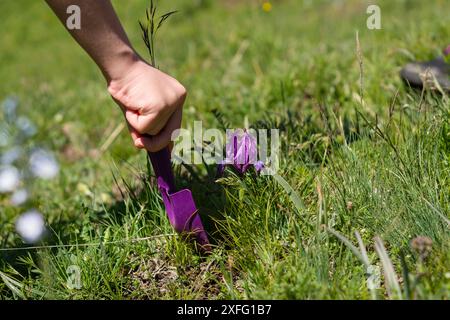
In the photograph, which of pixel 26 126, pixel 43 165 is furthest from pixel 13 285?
pixel 26 126

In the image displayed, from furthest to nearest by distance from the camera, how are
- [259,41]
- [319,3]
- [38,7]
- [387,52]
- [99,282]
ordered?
[38,7] → [319,3] → [259,41] → [387,52] → [99,282]

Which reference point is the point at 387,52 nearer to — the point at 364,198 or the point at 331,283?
the point at 364,198

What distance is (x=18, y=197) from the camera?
10.4 feet

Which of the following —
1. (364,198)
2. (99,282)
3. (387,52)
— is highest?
(387,52)

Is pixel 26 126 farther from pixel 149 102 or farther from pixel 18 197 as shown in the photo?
pixel 149 102

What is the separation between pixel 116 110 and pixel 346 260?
2.72 meters

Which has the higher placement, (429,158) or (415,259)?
(429,158)

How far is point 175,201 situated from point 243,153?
0.96 feet

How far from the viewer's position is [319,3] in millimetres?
6816

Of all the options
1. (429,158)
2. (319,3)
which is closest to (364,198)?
(429,158)

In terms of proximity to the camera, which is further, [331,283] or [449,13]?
[449,13]

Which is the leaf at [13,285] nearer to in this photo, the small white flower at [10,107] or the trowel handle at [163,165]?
the trowel handle at [163,165]

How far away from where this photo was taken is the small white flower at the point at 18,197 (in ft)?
9.93

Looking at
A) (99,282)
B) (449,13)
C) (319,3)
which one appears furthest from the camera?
(319,3)
